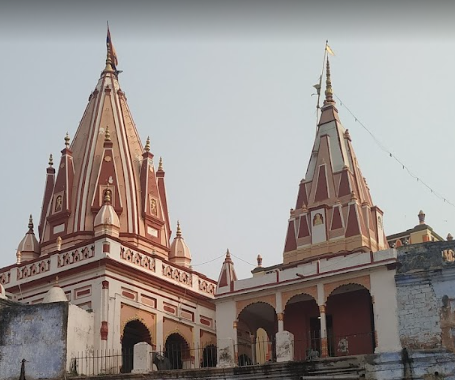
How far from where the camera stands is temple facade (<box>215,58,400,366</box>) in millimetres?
22641

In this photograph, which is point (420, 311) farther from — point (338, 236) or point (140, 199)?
point (140, 199)

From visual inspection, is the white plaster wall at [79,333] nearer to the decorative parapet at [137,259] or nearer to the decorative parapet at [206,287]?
the decorative parapet at [137,259]

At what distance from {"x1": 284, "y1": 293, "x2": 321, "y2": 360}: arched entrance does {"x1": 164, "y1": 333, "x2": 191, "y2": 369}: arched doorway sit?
3.45 m

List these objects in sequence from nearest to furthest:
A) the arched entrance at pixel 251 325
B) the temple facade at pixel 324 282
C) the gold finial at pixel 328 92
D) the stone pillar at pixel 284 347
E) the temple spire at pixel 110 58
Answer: the stone pillar at pixel 284 347 → the temple facade at pixel 324 282 → the arched entrance at pixel 251 325 → the gold finial at pixel 328 92 → the temple spire at pixel 110 58

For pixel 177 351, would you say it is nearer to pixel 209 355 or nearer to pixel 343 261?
pixel 209 355

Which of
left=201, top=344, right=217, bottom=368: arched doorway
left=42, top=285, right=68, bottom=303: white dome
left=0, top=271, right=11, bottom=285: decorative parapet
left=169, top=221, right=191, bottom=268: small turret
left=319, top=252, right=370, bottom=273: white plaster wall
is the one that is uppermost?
left=169, top=221, right=191, bottom=268: small turret

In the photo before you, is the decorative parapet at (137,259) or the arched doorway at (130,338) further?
the decorative parapet at (137,259)

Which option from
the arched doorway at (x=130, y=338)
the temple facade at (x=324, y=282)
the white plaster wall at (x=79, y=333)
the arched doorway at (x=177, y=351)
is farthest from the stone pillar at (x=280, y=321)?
the white plaster wall at (x=79, y=333)

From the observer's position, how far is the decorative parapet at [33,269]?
26.2 m

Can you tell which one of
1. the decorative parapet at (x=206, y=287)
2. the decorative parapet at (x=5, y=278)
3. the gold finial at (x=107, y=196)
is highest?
the gold finial at (x=107, y=196)

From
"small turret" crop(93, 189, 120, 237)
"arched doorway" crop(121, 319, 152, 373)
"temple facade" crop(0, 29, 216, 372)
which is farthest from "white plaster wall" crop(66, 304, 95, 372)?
"small turret" crop(93, 189, 120, 237)

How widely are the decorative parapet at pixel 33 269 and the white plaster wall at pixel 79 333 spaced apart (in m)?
3.31

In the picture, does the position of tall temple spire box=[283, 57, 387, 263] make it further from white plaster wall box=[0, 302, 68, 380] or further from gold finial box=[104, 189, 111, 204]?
white plaster wall box=[0, 302, 68, 380]

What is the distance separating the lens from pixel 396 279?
73.3 ft
